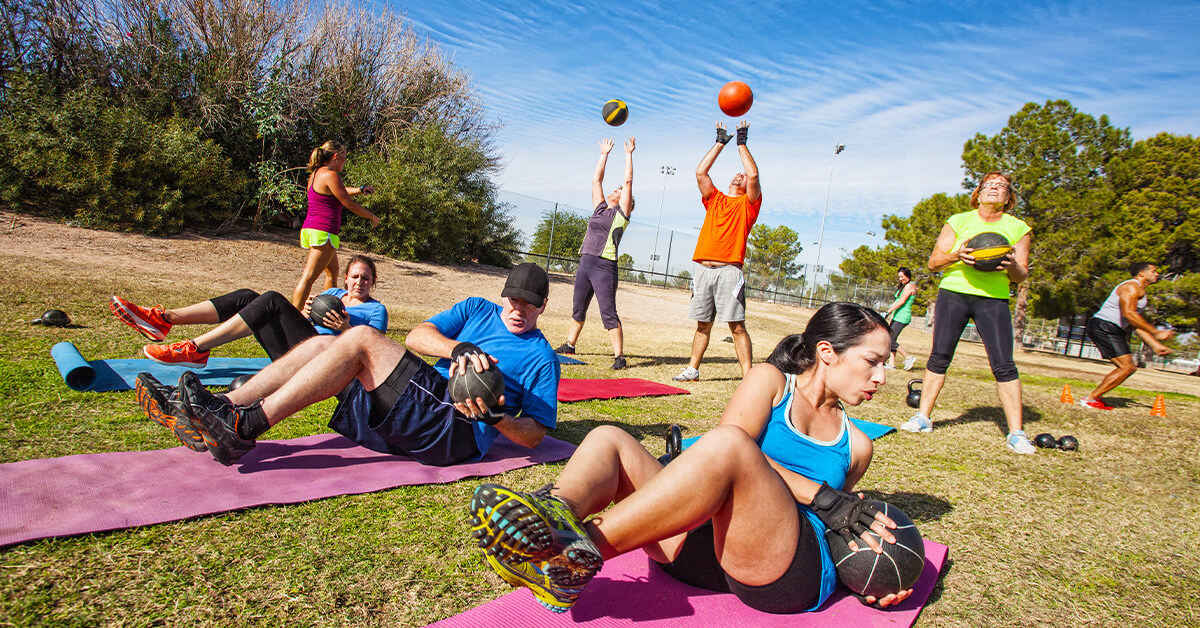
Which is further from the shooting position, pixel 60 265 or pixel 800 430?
pixel 60 265

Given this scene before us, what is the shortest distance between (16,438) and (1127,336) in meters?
10.2

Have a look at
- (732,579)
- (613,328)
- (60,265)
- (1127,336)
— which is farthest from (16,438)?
(1127,336)

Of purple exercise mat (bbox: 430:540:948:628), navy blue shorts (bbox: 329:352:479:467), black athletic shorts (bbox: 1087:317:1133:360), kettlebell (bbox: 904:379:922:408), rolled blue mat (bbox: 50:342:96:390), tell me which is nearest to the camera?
purple exercise mat (bbox: 430:540:948:628)

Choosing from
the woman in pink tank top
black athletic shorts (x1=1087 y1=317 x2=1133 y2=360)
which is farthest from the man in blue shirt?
black athletic shorts (x1=1087 y1=317 x2=1133 y2=360)

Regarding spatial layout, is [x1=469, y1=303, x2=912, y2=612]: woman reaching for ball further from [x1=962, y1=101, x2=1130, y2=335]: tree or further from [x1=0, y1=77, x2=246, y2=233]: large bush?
[x1=962, y1=101, x2=1130, y2=335]: tree

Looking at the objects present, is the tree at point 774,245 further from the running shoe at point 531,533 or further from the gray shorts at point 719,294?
the running shoe at point 531,533

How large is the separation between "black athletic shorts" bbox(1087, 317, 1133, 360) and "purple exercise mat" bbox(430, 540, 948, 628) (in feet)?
22.0

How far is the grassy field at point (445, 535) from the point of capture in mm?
1841

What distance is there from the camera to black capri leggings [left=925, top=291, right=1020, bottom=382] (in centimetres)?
488

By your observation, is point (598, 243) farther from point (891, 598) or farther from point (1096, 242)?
A: point (1096, 242)

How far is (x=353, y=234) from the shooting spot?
1522cm

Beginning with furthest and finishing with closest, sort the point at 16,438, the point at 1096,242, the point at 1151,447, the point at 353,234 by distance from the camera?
the point at 1096,242 < the point at 353,234 < the point at 1151,447 < the point at 16,438

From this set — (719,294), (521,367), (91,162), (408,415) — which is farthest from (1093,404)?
(91,162)

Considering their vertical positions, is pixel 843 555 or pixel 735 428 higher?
pixel 735 428
